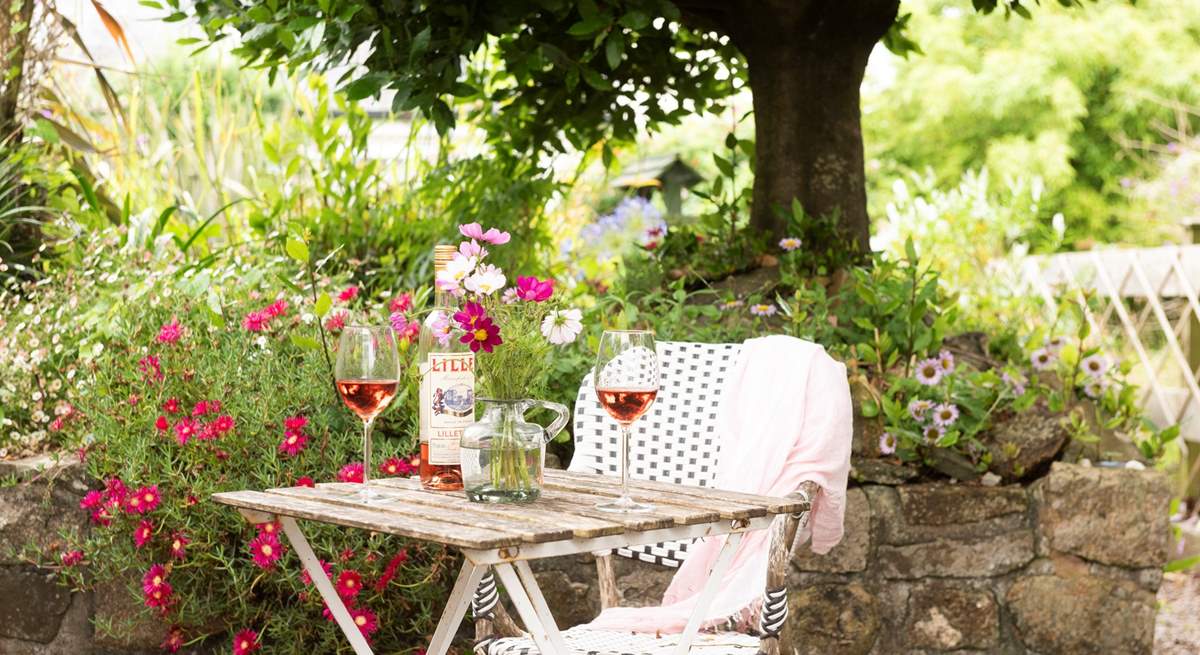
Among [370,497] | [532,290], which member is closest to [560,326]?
[532,290]

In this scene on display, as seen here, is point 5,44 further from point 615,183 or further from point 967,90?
point 967,90

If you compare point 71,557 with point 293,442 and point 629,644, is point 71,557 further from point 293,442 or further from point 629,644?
point 629,644

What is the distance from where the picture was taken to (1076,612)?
11.5ft

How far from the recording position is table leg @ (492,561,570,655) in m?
1.75

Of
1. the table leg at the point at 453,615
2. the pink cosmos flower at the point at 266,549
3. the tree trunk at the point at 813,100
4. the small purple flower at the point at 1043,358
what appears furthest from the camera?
the tree trunk at the point at 813,100

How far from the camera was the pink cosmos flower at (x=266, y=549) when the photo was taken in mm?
2639

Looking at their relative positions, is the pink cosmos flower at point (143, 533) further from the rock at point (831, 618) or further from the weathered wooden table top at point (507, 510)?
the rock at point (831, 618)

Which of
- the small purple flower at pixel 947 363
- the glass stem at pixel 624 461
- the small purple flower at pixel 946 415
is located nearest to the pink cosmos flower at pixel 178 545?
the glass stem at pixel 624 461

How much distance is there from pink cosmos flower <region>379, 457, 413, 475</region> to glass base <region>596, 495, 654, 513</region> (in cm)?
112

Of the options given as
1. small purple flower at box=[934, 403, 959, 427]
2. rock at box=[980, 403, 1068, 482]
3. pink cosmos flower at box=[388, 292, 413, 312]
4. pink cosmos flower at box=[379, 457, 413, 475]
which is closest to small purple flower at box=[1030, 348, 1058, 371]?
rock at box=[980, 403, 1068, 482]

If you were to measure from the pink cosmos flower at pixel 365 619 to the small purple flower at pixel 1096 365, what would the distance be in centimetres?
219

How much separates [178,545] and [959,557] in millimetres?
1920

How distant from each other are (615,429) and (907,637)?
1.23 metres

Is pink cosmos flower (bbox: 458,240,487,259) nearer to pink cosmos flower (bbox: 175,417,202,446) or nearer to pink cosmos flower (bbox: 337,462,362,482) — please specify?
pink cosmos flower (bbox: 337,462,362,482)
